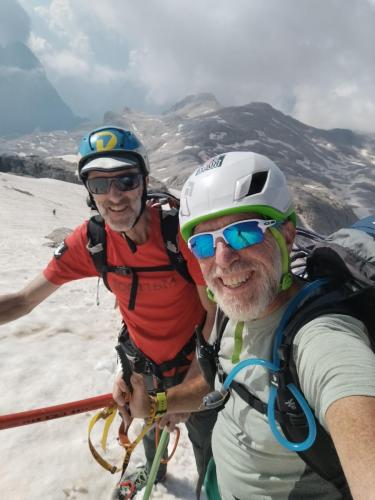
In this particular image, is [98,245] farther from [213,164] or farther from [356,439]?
[356,439]

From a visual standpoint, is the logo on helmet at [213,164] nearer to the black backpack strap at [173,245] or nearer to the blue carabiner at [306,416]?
the black backpack strap at [173,245]

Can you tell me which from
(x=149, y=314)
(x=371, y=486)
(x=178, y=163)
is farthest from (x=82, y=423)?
(x=178, y=163)

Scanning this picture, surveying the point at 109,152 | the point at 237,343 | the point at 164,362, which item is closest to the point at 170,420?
the point at 164,362

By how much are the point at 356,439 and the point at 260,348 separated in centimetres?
77

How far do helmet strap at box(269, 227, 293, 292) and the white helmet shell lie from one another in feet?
0.36

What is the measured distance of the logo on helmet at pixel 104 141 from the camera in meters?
3.95

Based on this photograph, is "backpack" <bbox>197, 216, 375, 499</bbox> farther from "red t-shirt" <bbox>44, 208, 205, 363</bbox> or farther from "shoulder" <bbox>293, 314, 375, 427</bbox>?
"red t-shirt" <bbox>44, 208, 205, 363</bbox>

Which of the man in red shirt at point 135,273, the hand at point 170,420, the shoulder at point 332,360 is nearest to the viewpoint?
the shoulder at point 332,360

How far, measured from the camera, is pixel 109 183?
151 inches

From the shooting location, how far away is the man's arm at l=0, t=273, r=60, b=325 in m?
3.74

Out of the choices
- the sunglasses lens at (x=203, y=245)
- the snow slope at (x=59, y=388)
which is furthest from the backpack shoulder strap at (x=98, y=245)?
the snow slope at (x=59, y=388)

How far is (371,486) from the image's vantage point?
1360 millimetres

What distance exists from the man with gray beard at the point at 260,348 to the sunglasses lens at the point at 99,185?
1.51 meters

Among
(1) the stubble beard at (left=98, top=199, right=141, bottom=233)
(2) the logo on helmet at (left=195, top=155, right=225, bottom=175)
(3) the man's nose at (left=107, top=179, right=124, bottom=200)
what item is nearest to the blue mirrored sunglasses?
(2) the logo on helmet at (left=195, top=155, right=225, bottom=175)
